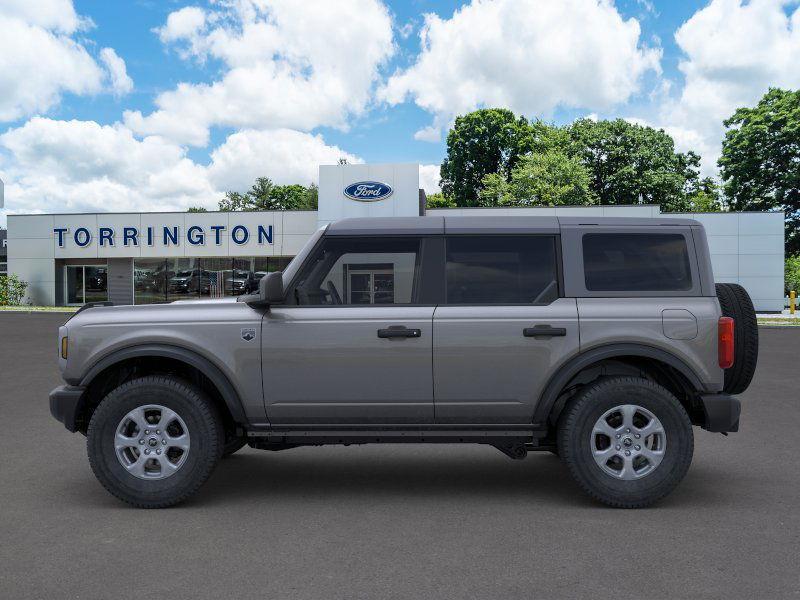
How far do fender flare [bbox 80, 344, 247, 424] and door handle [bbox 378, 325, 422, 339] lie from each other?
3.48 feet

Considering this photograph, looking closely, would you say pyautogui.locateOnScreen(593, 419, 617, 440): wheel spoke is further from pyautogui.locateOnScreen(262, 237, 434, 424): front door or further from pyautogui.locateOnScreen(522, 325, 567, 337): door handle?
pyautogui.locateOnScreen(262, 237, 434, 424): front door

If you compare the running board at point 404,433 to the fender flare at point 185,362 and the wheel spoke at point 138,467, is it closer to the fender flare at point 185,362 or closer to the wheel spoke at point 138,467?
the fender flare at point 185,362

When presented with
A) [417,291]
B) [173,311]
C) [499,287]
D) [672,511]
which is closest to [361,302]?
[417,291]

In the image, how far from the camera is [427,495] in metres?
5.28

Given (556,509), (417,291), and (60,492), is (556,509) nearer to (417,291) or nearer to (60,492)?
(417,291)

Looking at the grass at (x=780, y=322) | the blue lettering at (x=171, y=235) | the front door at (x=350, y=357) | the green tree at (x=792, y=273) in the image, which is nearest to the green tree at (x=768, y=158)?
the grass at (x=780, y=322)

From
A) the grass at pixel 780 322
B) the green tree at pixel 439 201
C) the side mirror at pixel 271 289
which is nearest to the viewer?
the side mirror at pixel 271 289

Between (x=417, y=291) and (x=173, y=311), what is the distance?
1655 millimetres

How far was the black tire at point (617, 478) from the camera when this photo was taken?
4863 millimetres

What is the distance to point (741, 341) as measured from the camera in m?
Answer: 5.17

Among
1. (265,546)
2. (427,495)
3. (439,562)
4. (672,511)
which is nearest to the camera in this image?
(439,562)

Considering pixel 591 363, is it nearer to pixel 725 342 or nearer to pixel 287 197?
pixel 725 342

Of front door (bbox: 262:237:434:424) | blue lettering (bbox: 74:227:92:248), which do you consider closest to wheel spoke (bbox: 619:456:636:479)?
front door (bbox: 262:237:434:424)

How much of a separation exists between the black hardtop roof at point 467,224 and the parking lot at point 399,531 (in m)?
1.84
